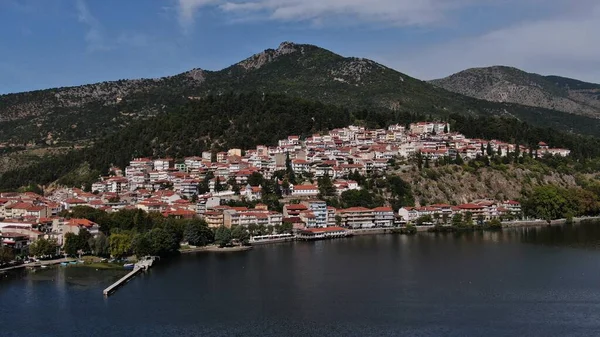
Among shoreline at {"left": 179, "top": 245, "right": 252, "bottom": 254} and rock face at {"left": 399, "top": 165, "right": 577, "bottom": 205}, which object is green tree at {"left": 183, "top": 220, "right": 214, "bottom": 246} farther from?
rock face at {"left": 399, "top": 165, "right": 577, "bottom": 205}

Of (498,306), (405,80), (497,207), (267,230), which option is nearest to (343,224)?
(267,230)

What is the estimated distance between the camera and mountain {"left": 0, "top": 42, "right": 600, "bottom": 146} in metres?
93.1

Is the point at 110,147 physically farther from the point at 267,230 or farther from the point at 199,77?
the point at 199,77

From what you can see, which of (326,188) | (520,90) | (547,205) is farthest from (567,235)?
(520,90)

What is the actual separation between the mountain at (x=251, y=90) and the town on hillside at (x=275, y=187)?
26.3 meters

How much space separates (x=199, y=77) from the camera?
126 metres

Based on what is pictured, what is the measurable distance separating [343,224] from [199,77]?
84.9 meters

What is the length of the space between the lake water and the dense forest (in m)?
31.2

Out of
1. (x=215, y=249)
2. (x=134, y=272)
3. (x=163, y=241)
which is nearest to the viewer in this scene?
(x=134, y=272)

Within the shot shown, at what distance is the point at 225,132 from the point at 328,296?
45.7 metres

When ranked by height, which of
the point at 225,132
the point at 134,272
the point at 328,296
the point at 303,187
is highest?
the point at 225,132

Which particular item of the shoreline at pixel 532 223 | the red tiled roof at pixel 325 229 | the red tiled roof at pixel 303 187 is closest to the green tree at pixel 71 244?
the red tiled roof at pixel 325 229

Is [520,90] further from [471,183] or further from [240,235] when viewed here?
[240,235]

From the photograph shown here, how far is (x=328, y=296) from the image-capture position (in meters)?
25.0
